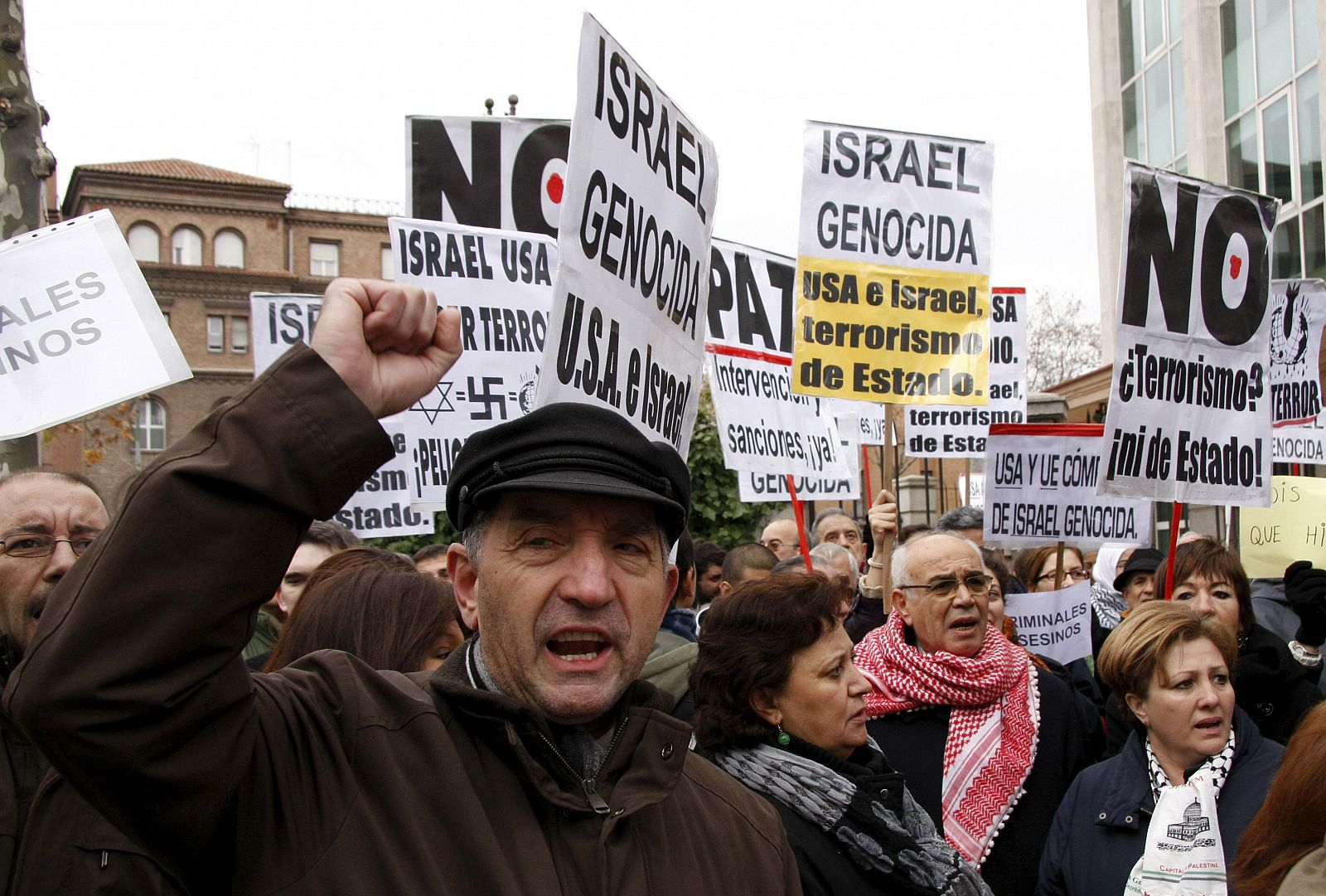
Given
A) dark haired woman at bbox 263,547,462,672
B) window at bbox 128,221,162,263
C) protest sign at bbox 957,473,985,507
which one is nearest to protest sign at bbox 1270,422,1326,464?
protest sign at bbox 957,473,985,507

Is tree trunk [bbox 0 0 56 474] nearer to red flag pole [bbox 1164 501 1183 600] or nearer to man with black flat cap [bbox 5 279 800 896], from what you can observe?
man with black flat cap [bbox 5 279 800 896]

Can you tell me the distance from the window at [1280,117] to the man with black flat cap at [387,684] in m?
18.5

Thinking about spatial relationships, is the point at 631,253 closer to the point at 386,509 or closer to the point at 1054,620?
Answer: the point at 1054,620

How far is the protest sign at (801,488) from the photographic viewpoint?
8344 millimetres

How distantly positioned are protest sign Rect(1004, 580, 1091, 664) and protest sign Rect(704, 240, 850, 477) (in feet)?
5.77

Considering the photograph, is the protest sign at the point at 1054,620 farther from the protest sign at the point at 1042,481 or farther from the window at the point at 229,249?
the window at the point at 229,249

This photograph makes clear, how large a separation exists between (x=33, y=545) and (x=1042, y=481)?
19.6 feet

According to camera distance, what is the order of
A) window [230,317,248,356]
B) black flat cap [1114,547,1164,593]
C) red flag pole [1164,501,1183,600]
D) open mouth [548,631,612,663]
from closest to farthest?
1. open mouth [548,631,612,663]
2. red flag pole [1164,501,1183,600]
3. black flat cap [1114,547,1164,593]
4. window [230,317,248,356]

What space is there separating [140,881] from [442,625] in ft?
4.20

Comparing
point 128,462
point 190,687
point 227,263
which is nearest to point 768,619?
point 190,687

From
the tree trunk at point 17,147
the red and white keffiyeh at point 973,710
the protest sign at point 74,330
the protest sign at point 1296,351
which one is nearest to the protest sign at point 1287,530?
the protest sign at point 1296,351

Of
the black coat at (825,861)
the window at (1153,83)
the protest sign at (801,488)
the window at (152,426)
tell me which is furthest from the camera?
the window at (152,426)

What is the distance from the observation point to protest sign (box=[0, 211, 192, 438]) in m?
3.85

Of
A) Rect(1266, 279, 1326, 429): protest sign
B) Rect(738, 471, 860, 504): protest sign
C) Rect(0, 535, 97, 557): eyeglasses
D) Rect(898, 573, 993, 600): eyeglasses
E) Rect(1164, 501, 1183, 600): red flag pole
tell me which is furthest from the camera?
Rect(1266, 279, 1326, 429): protest sign
